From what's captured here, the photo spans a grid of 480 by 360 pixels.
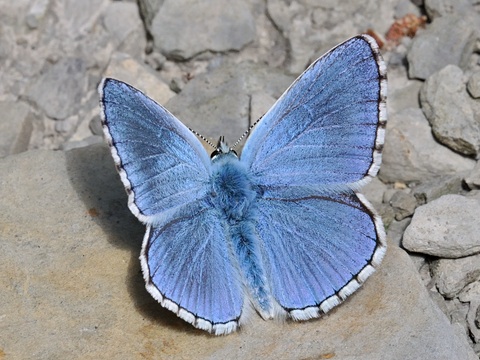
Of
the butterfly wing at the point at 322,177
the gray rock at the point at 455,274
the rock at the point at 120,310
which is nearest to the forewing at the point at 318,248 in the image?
the butterfly wing at the point at 322,177

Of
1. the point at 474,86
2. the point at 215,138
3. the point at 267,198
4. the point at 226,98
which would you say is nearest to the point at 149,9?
the point at 226,98

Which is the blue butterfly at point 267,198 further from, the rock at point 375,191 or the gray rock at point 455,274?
the rock at point 375,191

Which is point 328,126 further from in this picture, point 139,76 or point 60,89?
point 60,89

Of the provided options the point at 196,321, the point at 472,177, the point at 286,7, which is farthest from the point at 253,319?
the point at 286,7

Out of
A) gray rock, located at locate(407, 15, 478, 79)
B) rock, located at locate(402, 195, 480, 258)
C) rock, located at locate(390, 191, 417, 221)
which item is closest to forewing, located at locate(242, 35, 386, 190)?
rock, located at locate(402, 195, 480, 258)

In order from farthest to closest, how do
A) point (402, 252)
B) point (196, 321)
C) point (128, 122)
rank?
point (402, 252), point (128, 122), point (196, 321)

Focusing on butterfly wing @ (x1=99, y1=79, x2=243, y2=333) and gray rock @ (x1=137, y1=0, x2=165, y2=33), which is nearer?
butterfly wing @ (x1=99, y1=79, x2=243, y2=333)

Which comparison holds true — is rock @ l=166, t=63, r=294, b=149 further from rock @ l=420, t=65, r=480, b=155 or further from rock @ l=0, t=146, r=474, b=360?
rock @ l=0, t=146, r=474, b=360

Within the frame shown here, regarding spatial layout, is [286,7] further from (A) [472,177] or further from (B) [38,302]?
(B) [38,302]
